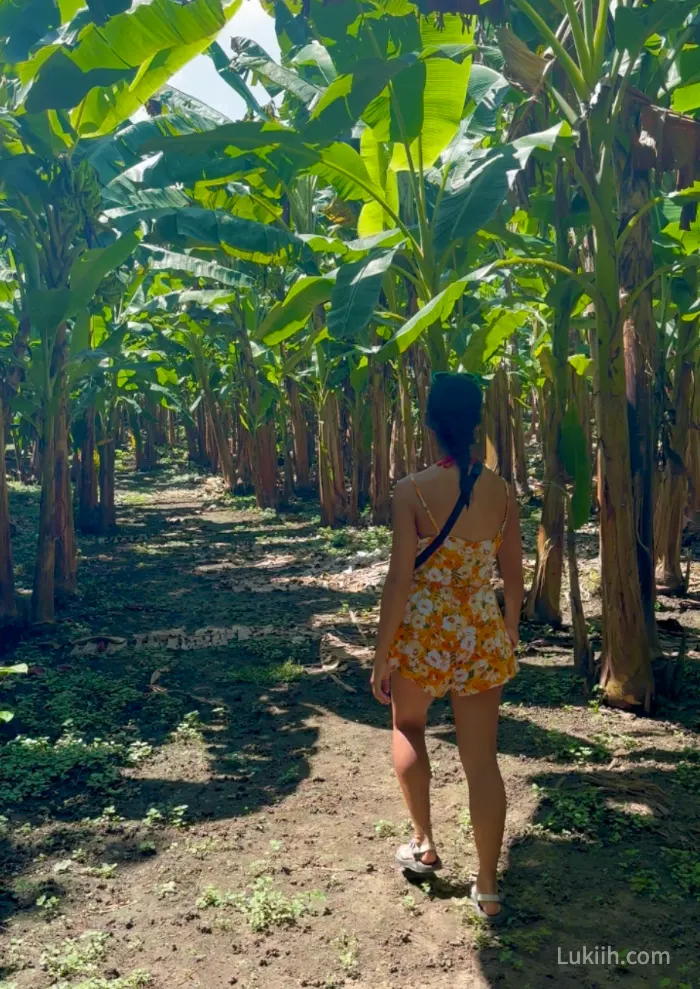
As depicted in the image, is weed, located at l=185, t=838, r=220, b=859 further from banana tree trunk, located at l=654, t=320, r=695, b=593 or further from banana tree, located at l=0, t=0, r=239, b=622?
banana tree trunk, located at l=654, t=320, r=695, b=593

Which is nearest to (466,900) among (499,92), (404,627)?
(404,627)

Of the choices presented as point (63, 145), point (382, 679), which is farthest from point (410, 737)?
point (63, 145)

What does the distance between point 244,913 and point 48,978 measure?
Answer: 663mm

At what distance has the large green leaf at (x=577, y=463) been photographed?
4.54 metres

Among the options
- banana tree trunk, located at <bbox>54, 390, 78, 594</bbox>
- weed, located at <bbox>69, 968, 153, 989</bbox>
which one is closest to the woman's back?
weed, located at <bbox>69, 968, 153, 989</bbox>

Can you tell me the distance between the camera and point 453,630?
9.36 feet

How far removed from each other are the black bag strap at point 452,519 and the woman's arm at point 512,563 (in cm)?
18

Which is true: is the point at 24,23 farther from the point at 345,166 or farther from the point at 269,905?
the point at 269,905

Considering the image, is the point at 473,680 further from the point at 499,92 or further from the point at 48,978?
the point at 499,92

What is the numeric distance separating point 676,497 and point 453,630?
4618mm

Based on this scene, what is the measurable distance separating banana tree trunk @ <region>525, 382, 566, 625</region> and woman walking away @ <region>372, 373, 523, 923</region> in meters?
2.84

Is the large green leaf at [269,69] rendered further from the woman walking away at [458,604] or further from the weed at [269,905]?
the weed at [269,905]

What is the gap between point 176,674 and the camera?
5.88 metres

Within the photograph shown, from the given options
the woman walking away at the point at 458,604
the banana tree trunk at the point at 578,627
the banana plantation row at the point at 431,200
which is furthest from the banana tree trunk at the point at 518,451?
the woman walking away at the point at 458,604
